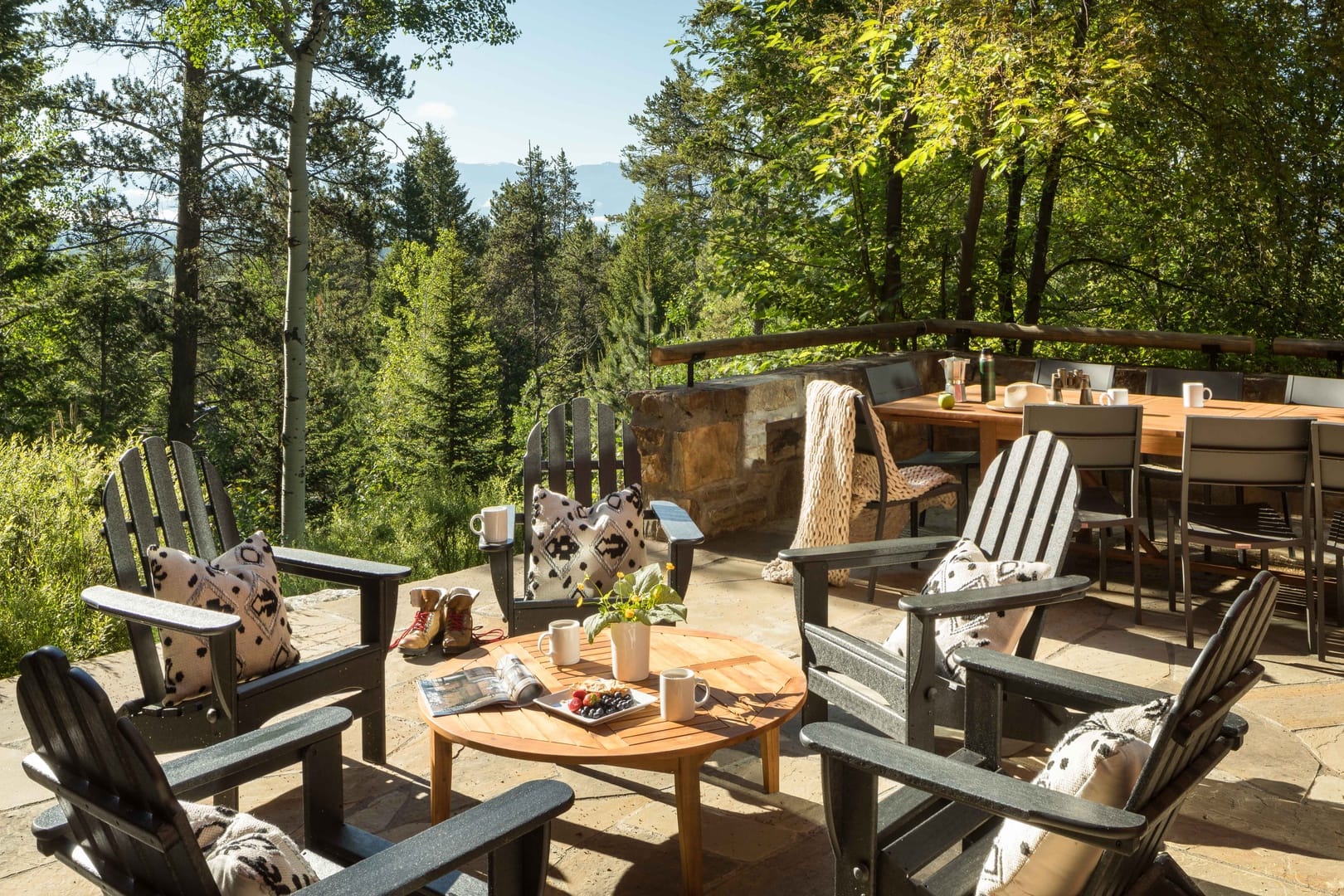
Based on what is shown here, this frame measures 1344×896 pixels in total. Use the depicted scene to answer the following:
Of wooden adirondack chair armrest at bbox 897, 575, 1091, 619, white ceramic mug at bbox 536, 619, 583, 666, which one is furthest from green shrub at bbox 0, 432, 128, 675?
wooden adirondack chair armrest at bbox 897, 575, 1091, 619

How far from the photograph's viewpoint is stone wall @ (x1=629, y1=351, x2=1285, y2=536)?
15.8ft

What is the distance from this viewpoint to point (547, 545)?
326cm

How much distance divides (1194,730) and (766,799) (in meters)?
1.36

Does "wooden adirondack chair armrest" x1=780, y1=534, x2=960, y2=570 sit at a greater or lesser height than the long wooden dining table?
lesser

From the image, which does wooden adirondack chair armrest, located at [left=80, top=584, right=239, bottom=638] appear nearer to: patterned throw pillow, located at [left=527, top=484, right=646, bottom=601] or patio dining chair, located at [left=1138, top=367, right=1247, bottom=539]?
patterned throw pillow, located at [left=527, top=484, right=646, bottom=601]

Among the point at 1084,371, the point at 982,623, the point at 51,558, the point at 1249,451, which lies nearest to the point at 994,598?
the point at 982,623

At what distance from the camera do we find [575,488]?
3.79 meters

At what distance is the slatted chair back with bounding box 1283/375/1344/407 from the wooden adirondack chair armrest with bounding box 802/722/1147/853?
150 inches

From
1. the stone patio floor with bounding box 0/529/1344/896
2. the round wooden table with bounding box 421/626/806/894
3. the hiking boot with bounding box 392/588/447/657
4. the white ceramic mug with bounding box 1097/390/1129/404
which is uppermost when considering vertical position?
the white ceramic mug with bounding box 1097/390/1129/404

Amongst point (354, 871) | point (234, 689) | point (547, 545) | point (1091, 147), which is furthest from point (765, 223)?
point (354, 871)

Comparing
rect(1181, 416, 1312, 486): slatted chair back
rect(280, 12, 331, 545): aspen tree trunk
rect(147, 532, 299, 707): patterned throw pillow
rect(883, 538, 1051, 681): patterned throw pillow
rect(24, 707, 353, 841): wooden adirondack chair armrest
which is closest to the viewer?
rect(24, 707, 353, 841): wooden adirondack chair armrest

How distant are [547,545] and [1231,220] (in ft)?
21.0

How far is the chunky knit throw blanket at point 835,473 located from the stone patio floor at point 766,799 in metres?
0.57

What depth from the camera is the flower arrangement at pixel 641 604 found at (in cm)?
228
